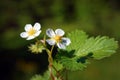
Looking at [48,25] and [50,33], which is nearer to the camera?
[50,33]

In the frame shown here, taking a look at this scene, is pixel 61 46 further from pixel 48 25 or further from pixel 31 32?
pixel 48 25

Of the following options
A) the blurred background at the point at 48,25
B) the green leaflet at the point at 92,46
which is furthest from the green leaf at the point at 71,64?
the blurred background at the point at 48,25

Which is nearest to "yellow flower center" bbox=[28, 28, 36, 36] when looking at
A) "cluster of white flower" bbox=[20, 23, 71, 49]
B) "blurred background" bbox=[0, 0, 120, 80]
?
"cluster of white flower" bbox=[20, 23, 71, 49]

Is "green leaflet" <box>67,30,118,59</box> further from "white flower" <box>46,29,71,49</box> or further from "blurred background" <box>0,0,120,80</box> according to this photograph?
"blurred background" <box>0,0,120,80</box>

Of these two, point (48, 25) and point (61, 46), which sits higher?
point (48, 25)

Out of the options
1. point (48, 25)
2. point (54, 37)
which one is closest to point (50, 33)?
point (54, 37)

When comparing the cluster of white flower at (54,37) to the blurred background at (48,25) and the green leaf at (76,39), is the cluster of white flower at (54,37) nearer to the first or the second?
the green leaf at (76,39)
